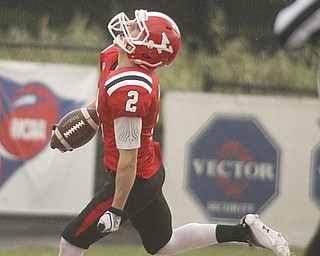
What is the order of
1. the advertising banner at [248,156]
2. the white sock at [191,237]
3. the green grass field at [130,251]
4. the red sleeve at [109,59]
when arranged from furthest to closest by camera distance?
1. the advertising banner at [248,156]
2. the green grass field at [130,251]
3. the white sock at [191,237]
4. the red sleeve at [109,59]

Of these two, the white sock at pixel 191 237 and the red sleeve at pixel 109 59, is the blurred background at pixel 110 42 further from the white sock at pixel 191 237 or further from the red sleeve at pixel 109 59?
the red sleeve at pixel 109 59

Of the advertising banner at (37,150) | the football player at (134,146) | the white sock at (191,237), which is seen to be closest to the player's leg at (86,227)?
the football player at (134,146)

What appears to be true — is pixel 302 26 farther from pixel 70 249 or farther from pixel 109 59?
pixel 70 249

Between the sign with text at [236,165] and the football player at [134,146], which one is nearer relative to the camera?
the football player at [134,146]

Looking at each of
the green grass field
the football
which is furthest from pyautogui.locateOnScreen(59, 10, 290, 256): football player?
the green grass field

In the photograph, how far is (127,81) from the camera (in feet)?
19.0

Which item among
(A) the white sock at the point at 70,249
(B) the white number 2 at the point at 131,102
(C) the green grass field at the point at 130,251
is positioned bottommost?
(C) the green grass field at the point at 130,251

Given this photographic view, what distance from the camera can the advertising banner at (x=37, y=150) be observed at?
29.1ft

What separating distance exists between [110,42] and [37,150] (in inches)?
94.5

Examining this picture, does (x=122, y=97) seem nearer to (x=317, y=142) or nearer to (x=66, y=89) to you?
(x=66, y=89)

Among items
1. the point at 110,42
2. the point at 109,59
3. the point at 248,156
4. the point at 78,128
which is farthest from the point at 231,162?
the point at 109,59

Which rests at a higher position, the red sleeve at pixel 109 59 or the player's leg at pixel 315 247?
the red sleeve at pixel 109 59

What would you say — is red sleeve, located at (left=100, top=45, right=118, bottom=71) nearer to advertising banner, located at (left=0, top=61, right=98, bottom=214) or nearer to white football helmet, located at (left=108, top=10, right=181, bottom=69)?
white football helmet, located at (left=108, top=10, right=181, bottom=69)

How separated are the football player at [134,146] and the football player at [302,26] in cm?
149
